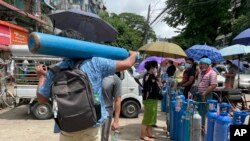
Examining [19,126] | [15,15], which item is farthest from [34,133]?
[15,15]

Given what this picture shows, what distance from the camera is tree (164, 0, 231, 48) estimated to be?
30312 millimetres

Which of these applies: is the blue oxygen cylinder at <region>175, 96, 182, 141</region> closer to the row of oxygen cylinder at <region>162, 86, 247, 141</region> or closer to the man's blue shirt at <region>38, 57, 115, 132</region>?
the row of oxygen cylinder at <region>162, 86, 247, 141</region>

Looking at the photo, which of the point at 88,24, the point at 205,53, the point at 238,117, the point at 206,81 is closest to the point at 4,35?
the point at 205,53

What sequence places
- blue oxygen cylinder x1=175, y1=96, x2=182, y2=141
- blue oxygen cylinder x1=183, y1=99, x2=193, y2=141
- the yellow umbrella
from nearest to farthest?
blue oxygen cylinder x1=183, y1=99, x2=193, y2=141 → blue oxygen cylinder x1=175, y1=96, x2=182, y2=141 → the yellow umbrella

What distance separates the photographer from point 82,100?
2682 millimetres

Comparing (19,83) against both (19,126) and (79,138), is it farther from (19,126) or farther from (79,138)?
(79,138)

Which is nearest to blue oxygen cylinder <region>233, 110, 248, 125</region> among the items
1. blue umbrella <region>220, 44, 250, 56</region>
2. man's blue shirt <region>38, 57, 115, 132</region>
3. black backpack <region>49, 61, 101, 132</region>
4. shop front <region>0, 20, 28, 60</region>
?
man's blue shirt <region>38, 57, 115, 132</region>

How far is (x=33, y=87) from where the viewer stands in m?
9.45

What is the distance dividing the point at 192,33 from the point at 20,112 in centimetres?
2365

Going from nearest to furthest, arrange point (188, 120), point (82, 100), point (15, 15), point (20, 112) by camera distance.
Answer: point (82, 100) < point (188, 120) < point (20, 112) < point (15, 15)

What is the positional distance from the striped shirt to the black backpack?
4781mm

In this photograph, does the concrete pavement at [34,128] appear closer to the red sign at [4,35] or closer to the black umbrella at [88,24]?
the black umbrella at [88,24]

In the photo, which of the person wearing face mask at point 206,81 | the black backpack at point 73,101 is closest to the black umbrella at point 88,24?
the person wearing face mask at point 206,81

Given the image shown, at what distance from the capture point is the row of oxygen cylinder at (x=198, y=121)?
4133 millimetres
